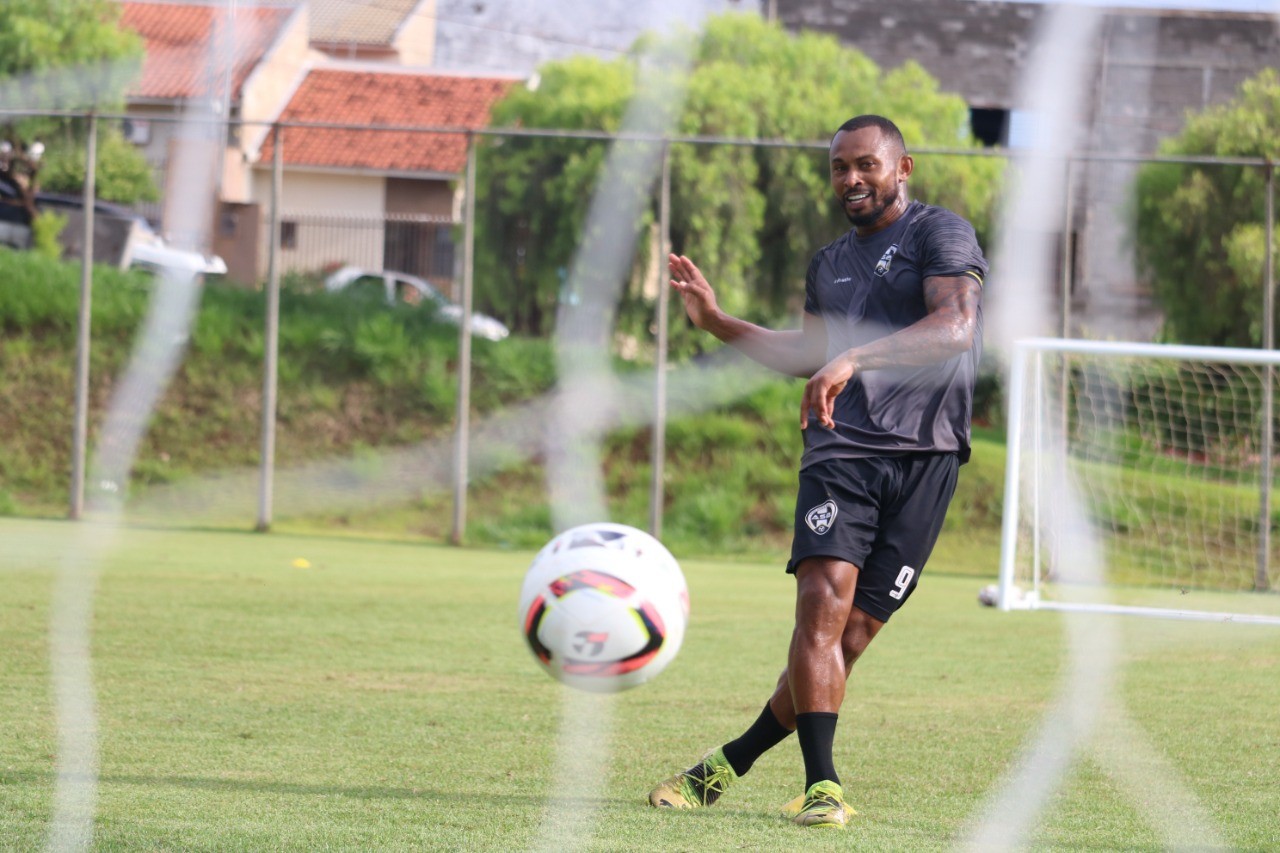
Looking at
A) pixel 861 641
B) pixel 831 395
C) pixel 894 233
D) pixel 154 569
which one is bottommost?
pixel 154 569

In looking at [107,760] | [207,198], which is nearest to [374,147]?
[207,198]

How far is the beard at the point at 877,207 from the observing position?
14.7ft

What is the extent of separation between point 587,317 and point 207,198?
467 centimetres

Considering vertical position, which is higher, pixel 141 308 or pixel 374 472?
pixel 141 308

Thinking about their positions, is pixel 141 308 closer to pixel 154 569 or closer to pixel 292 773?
pixel 154 569

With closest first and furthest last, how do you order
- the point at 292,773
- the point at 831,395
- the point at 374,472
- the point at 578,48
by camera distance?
the point at 831,395
the point at 292,773
the point at 374,472
the point at 578,48

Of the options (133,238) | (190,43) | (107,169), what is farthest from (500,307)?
(190,43)

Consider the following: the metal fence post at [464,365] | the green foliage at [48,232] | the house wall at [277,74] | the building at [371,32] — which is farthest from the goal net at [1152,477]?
the building at [371,32]

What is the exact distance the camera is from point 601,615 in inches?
167

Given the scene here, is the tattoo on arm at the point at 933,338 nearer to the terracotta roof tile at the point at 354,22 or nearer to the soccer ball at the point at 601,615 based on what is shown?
the soccer ball at the point at 601,615

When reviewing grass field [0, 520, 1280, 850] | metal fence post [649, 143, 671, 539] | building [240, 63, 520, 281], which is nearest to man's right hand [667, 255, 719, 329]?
grass field [0, 520, 1280, 850]

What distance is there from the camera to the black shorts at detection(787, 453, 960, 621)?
4.29m

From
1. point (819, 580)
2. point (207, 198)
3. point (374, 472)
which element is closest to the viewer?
point (819, 580)

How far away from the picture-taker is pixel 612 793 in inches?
174
